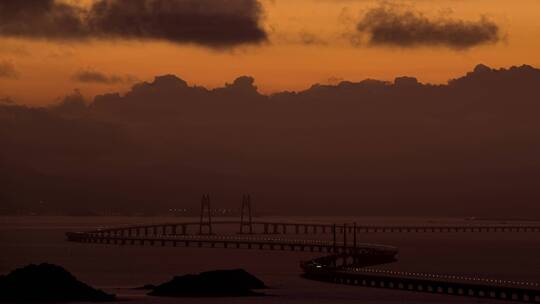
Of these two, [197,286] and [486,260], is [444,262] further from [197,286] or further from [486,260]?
[197,286]

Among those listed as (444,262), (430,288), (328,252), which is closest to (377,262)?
(444,262)

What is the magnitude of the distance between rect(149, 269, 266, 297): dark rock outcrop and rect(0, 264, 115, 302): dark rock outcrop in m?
8.39

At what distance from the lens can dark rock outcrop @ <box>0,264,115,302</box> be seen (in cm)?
8306

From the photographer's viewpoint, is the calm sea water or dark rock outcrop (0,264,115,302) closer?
dark rock outcrop (0,264,115,302)

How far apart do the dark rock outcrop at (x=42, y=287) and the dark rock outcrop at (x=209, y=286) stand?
27.5 feet

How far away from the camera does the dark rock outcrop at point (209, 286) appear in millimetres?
93250

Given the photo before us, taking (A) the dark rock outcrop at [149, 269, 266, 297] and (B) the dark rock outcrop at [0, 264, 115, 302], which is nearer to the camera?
(B) the dark rock outcrop at [0, 264, 115, 302]

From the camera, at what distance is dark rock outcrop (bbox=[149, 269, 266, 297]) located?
93.2m

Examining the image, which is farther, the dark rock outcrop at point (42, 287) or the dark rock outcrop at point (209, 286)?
the dark rock outcrop at point (209, 286)

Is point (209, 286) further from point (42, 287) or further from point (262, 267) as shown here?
point (262, 267)

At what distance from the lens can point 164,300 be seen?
294ft

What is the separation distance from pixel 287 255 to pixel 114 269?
51236 mm

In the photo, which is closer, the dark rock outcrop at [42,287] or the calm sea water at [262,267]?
the dark rock outcrop at [42,287]

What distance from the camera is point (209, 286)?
95062mm
